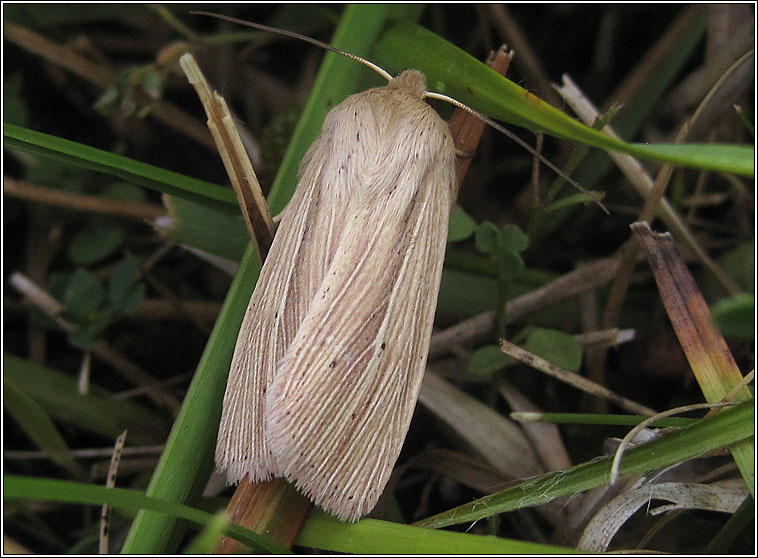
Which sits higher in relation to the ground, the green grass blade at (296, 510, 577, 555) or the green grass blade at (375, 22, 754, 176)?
the green grass blade at (375, 22, 754, 176)

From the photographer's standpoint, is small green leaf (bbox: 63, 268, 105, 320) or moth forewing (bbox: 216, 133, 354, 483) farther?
small green leaf (bbox: 63, 268, 105, 320)

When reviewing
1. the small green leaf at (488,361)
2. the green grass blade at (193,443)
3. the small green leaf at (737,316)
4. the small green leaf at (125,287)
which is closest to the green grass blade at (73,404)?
the small green leaf at (125,287)

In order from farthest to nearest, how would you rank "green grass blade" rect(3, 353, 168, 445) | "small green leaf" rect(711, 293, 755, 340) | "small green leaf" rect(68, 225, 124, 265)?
"small green leaf" rect(68, 225, 124, 265) → "green grass blade" rect(3, 353, 168, 445) → "small green leaf" rect(711, 293, 755, 340)

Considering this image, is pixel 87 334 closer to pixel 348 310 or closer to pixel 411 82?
pixel 348 310

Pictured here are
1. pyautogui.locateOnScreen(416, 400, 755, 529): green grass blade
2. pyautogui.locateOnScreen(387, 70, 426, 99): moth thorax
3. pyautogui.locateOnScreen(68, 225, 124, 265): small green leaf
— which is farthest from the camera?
pyautogui.locateOnScreen(68, 225, 124, 265): small green leaf

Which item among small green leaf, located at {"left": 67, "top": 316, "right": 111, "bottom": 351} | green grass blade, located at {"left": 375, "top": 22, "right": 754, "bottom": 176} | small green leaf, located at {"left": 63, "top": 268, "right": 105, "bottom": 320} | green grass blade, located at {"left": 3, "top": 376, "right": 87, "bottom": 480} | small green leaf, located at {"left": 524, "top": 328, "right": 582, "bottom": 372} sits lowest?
green grass blade, located at {"left": 3, "top": 376, "right": 87, "bottom": 480}

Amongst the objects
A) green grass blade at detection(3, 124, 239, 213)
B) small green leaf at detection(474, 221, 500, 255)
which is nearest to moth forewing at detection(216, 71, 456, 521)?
small green leaf at detection(474, 221, 500, 255)

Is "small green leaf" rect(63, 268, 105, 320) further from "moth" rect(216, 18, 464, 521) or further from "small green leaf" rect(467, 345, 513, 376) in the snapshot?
"small green leaf" rect(467, 345, 513, 376)
